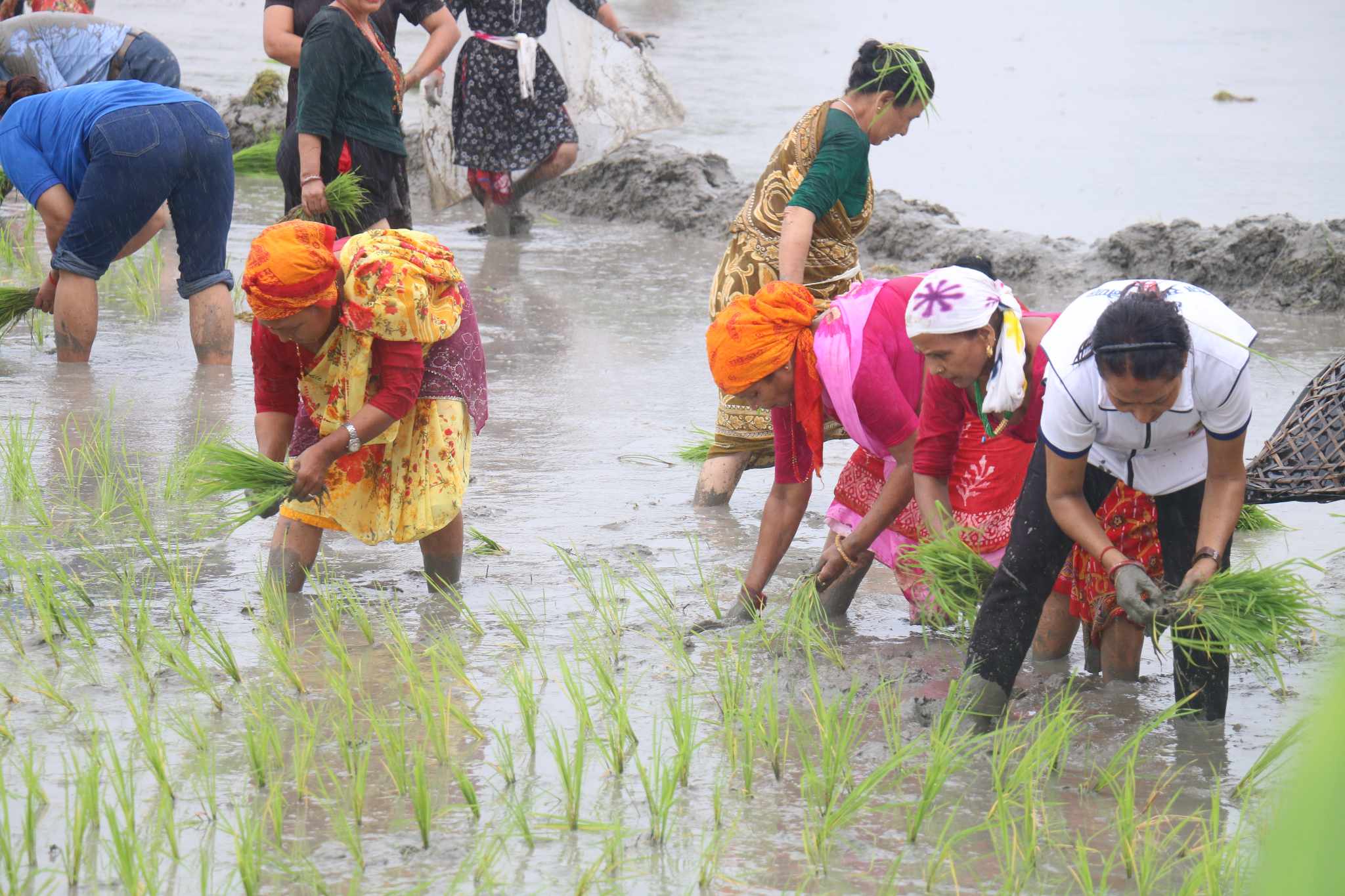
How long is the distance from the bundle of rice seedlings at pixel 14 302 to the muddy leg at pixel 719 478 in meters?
2.80

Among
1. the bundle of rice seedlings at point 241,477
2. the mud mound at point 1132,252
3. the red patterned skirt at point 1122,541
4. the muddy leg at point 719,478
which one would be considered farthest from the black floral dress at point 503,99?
the red patterned skirt at point 1122,541

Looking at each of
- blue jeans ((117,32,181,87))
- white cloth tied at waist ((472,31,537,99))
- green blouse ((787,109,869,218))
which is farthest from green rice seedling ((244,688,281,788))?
white cloth tied at waist ((472,31,537,99))

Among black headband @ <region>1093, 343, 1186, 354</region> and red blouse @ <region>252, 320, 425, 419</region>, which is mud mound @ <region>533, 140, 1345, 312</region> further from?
black headband @ <region>1093, 343, 1186, 354</region>

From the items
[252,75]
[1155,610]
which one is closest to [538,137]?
[1155,610]

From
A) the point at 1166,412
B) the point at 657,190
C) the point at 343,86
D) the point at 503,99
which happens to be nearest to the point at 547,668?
Result: the point at 1166,412

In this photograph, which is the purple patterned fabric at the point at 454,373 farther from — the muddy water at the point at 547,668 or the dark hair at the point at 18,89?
the dark hair at the point at 18,89

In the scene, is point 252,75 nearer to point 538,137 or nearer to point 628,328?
point 538,137

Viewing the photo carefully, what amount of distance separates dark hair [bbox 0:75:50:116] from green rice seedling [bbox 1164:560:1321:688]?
172 inches

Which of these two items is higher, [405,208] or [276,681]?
[405,208]

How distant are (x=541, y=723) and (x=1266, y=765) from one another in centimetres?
133

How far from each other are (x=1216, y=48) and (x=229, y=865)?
16201mm

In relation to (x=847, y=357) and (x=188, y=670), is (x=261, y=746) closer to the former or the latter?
(x=188, y=670)

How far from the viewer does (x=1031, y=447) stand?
127 inches

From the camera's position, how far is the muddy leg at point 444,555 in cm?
354
